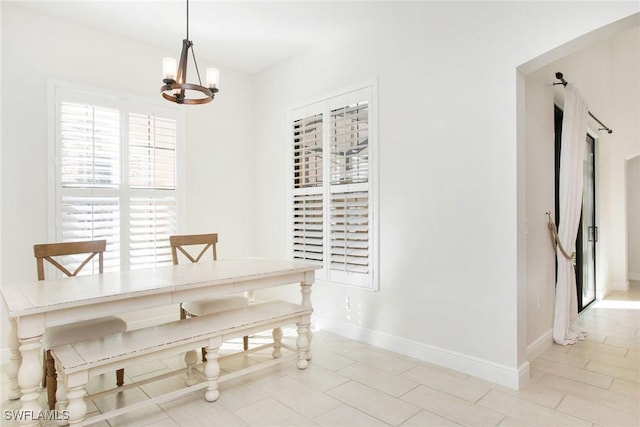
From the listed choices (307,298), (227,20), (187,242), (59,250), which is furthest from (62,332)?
(227,20)

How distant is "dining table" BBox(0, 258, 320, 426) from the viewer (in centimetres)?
181

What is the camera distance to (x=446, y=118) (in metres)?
2.95

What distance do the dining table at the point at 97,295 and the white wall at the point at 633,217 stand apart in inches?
260

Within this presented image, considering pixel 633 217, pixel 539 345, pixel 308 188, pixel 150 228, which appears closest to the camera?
pixel 539 345

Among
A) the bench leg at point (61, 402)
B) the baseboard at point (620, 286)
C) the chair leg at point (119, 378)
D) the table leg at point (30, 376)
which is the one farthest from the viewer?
the baseboard at point (620, 286)

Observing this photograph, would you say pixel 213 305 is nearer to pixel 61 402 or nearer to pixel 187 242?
pixel 187 242

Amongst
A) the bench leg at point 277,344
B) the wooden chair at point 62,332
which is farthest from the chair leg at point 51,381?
the bench leg at point 277,344

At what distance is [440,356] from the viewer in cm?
297

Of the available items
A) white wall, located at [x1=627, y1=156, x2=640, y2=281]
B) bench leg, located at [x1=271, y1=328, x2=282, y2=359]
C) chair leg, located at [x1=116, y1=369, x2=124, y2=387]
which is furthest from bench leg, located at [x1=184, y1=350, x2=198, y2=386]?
white wall, located at [x1=627, y1=156, x2=640, y2=281]

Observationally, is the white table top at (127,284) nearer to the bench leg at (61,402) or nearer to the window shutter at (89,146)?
the bench leg at (61,402)

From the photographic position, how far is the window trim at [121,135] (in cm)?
328

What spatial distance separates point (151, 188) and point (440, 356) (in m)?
3.20

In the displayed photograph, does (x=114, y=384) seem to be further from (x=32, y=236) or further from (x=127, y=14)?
(x=127, y=14)

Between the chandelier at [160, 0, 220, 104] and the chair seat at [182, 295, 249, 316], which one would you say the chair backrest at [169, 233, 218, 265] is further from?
the chandelier at [160, 0, 220, 104]
